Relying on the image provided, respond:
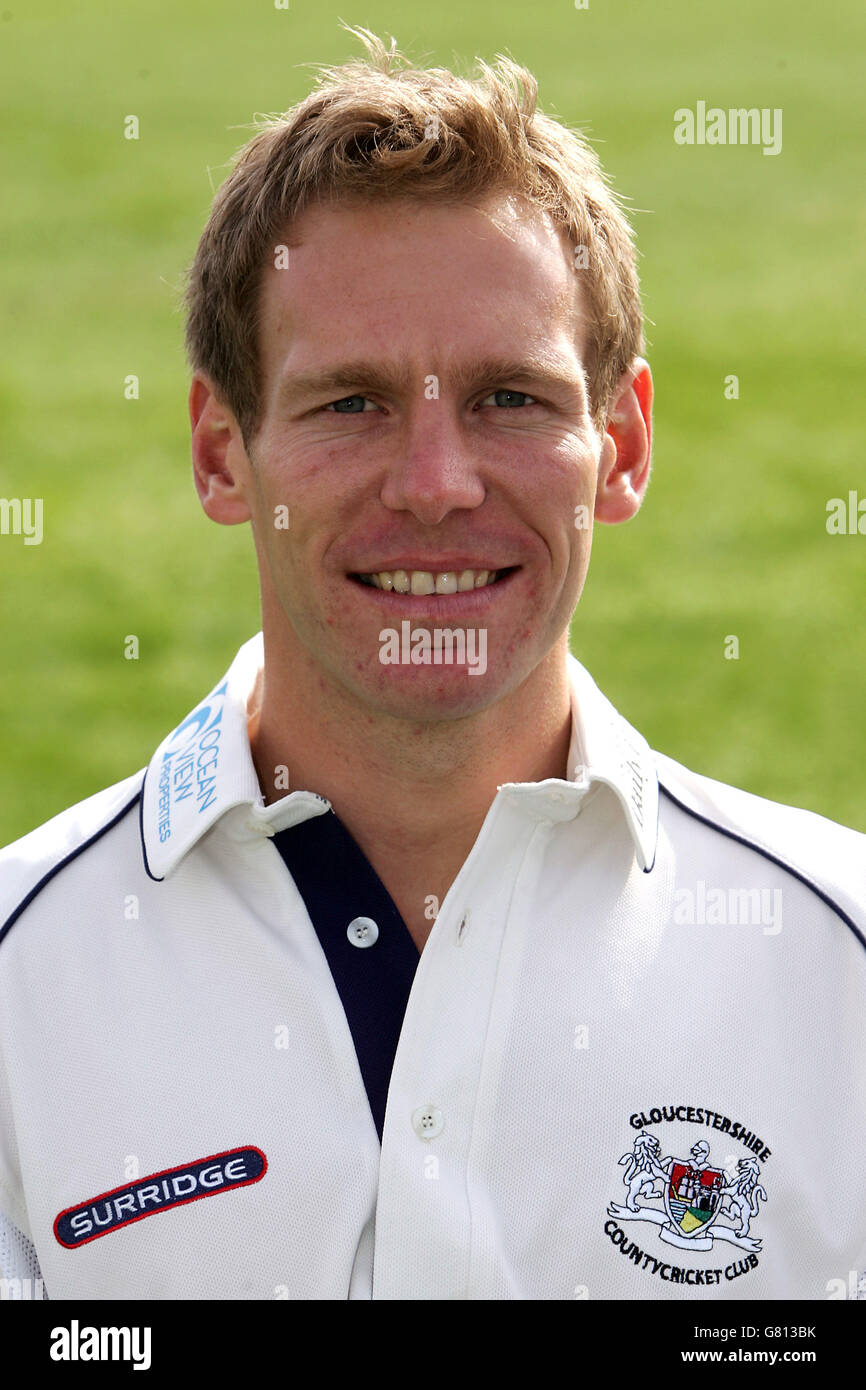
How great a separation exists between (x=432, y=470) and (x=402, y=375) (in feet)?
0.44

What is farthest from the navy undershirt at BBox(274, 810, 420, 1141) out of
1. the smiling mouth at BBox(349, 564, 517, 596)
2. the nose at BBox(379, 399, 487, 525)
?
the nose at BBox(379, 399, 487, 525)

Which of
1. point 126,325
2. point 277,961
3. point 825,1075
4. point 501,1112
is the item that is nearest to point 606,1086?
point 501,1112

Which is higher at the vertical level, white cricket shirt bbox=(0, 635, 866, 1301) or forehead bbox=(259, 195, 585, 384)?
forehead bbox=(259, 195, 585, 384)

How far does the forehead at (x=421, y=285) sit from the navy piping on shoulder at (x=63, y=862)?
0.63m

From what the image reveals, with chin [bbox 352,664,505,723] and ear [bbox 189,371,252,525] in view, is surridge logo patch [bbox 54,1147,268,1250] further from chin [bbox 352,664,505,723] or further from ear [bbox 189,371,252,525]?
ear [bbox 189,371,252,525]

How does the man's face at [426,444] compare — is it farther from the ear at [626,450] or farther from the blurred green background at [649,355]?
the blurred green background at [649,355]

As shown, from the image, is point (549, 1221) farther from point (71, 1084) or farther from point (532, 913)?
point (71, 1084)

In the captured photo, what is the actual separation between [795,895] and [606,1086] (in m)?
0.38

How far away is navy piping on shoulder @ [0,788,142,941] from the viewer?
244 centimetres

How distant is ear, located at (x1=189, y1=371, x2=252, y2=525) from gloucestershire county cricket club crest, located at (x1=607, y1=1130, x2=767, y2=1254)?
41.5 inches

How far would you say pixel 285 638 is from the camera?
262cm

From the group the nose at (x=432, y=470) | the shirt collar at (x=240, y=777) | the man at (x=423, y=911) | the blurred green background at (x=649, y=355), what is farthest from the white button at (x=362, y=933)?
the blurred green background at (x=649, y=355)

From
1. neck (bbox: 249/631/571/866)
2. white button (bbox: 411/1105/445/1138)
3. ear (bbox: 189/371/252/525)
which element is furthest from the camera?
ear (bbox: 189/371/252/525)

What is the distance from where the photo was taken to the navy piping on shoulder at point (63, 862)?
2438 millimetres
